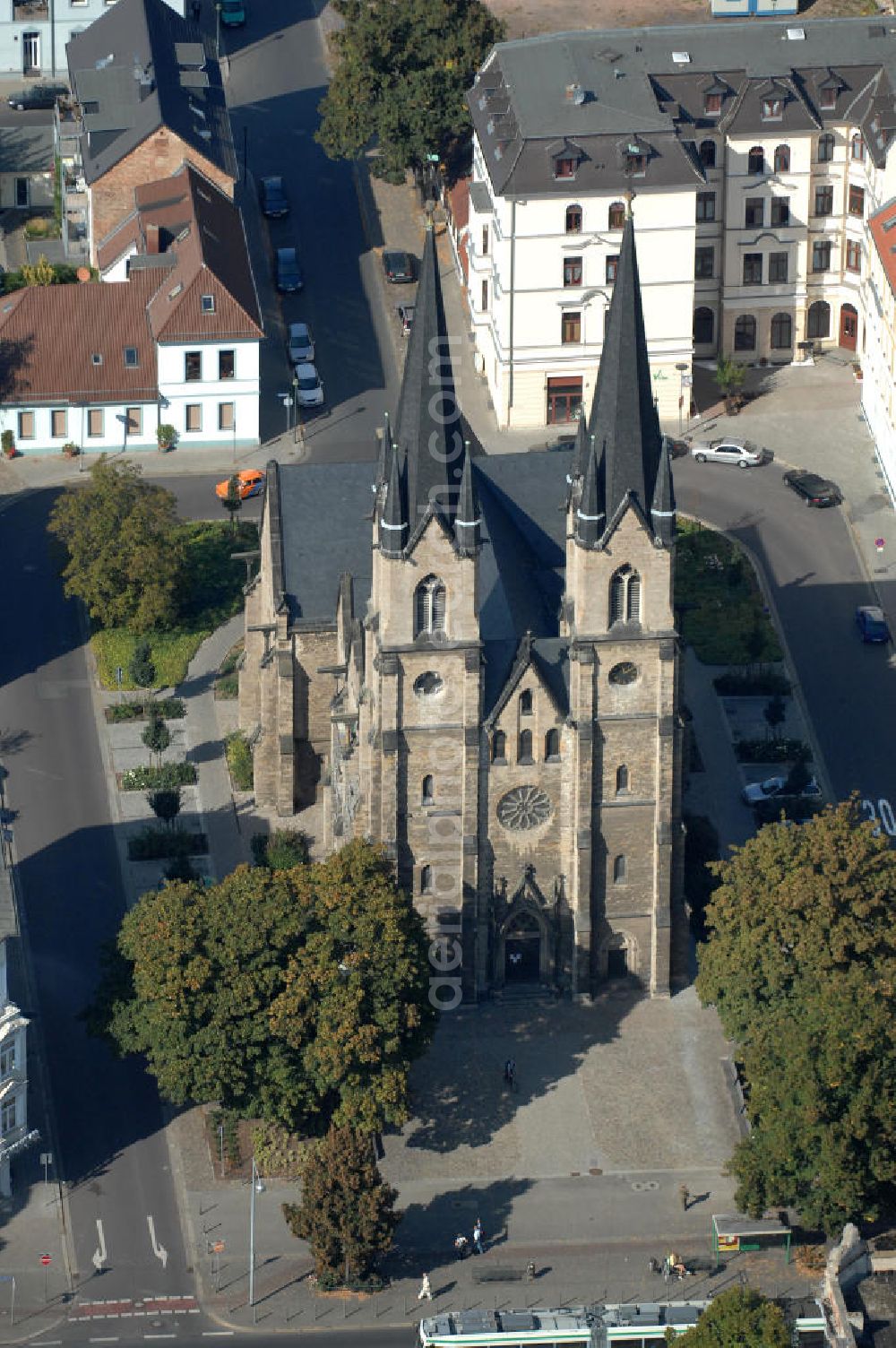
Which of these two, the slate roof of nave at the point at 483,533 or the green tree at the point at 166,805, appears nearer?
the slate roof of nave at the point at 483,533

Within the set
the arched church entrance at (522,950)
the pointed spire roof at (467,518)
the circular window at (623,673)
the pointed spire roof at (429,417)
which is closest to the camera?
the pointed spire roof at (429,417)

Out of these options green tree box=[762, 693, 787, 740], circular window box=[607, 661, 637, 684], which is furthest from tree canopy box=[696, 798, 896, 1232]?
green tree box=[762, 693, 787, 740]

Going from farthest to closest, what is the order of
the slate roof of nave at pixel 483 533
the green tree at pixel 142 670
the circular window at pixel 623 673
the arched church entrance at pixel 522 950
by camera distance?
the green tree at pixel 142 670, the arched church entrance at pixel 522 950, the slate roof of nave at pixel 483 533, the circular window at pixel 623 673

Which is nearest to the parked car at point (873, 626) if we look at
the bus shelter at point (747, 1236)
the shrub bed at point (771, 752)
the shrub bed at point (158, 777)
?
the shrub bed at point (771, 752)

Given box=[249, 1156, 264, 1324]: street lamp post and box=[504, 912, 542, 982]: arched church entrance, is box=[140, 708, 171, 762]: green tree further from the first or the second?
box=[249, 1156, 264, 1324]: street lamp post

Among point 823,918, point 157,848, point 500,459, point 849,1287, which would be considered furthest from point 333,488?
point 849,1287

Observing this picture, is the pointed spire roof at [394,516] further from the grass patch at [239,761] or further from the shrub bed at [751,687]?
the shrub bed at [751,687]
